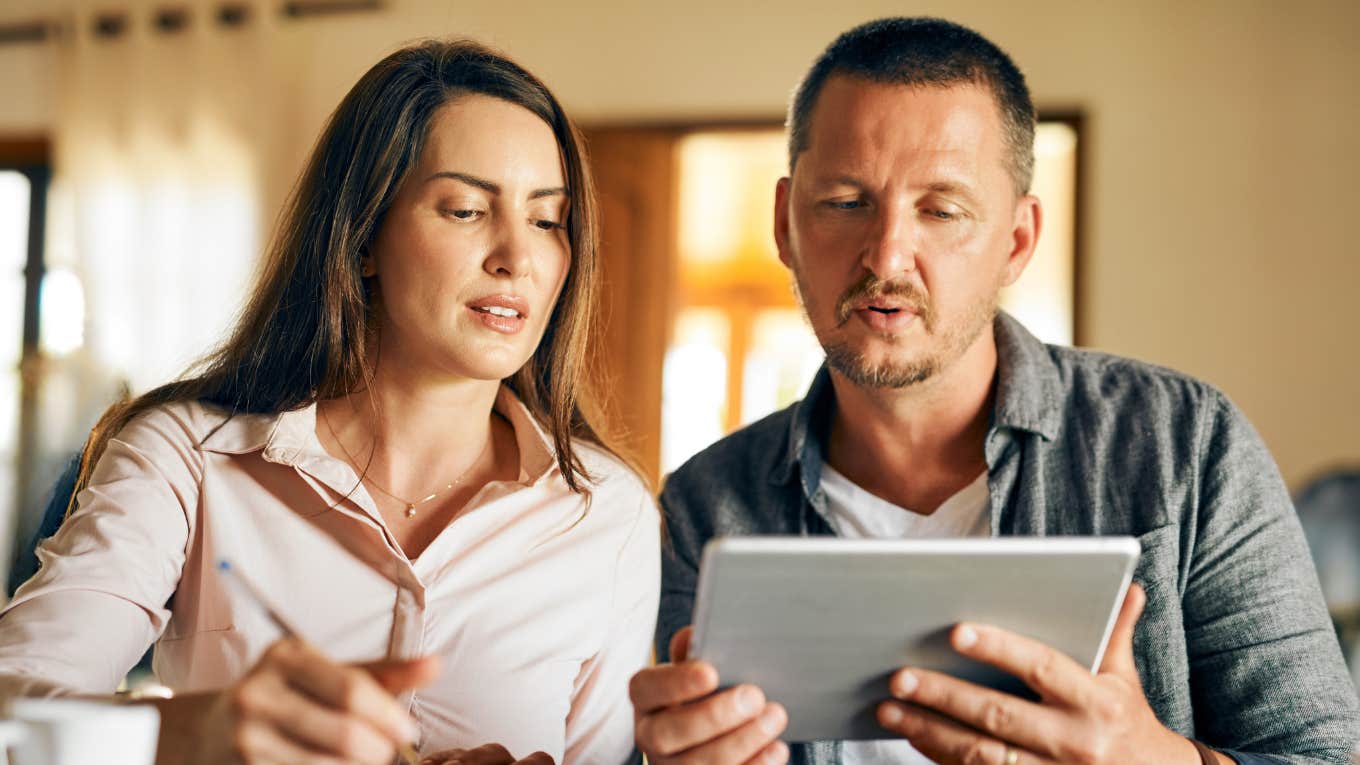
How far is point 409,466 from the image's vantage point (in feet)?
4.97

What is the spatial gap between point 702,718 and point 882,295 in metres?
0.71

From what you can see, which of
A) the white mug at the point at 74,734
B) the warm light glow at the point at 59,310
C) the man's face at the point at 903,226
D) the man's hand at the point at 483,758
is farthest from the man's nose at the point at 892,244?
the warm light glow at the point at 59,310

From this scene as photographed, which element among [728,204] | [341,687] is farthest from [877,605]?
[728,204]

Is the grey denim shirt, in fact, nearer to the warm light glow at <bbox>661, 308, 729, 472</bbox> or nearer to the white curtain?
the white curtain

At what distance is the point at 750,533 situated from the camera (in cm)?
174

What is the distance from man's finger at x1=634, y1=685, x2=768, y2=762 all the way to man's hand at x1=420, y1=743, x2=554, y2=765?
228 mm

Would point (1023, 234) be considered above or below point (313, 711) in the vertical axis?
above

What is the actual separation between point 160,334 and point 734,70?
7.28 ft

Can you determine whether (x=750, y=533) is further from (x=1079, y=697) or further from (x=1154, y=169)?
(x=1154, y=169)

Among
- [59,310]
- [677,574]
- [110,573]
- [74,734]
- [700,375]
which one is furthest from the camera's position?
[700,375]

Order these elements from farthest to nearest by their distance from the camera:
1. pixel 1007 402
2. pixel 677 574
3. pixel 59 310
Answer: pixel 59 310 < pixel 677 574 < pixel 1007 402

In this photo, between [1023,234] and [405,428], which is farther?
[1023,234]

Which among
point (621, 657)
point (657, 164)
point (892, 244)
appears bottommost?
point (621, 657)

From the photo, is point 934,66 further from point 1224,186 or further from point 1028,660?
point 1224,186
